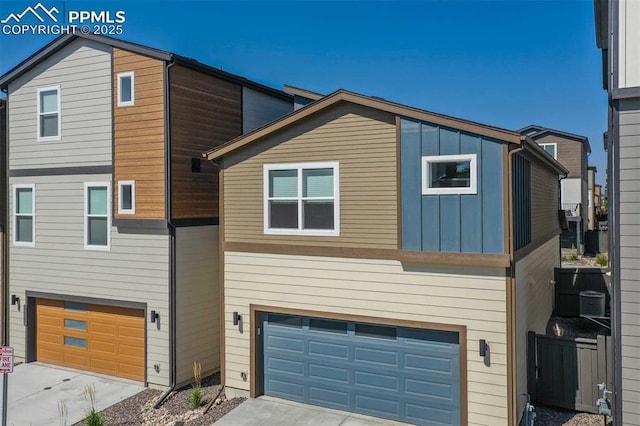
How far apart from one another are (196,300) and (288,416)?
3796 millimetres

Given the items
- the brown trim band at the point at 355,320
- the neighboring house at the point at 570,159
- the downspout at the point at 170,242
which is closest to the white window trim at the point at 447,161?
the brown trim band at the point at 355,320

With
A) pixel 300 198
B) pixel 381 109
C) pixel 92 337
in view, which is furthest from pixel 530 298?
pixel 92 337

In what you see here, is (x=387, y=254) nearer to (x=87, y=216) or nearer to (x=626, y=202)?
(x=626, y=202)

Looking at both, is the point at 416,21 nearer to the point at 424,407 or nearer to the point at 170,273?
the point at 170,273

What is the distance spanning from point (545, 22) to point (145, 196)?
16942 mm

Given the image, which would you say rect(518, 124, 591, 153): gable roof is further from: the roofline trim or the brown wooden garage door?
the brown wooden garage door

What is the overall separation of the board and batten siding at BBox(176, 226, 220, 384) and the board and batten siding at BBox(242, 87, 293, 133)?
11.1 ft

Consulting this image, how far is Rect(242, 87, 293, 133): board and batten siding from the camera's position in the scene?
43.2 feet

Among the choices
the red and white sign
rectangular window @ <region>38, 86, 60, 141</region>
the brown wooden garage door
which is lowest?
the brown wooden garage door

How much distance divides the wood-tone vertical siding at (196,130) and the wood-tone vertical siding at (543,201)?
7589 mm

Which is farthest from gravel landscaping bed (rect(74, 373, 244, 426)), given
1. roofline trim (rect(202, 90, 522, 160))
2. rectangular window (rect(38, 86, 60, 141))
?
rectangular window (rect(38, 86, 60, 141))

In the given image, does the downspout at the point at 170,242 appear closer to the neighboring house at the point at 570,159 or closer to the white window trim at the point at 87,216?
the white window trim at the point at 87,216

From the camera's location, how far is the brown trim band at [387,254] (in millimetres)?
7745

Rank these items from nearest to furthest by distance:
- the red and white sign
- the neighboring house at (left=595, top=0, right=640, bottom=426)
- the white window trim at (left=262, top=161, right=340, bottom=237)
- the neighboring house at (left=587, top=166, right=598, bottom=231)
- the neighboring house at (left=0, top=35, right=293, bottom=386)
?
the neighboring house at (left=595, top=0, right=640, bottom=426), the red and white sign, the white window trim at (left=262, top=161, right=340, bottom=237), the neighboring house at (left=0, top=35, right=293, bottom=386), the neighboring house at (left=587, top=166, right=598, bottom=231)
